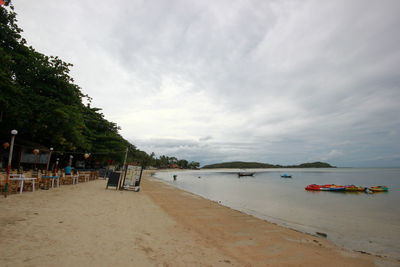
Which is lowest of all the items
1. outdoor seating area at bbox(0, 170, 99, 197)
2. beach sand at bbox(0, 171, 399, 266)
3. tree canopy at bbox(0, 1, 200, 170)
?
beach sand at bbox(0, 171, 399, 266)

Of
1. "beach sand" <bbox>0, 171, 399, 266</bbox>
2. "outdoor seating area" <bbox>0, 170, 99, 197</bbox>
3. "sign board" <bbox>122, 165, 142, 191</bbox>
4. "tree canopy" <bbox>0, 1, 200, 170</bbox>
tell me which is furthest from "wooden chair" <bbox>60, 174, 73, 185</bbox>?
"beach sand" <bbox>0, 171, 399, 266</bbox>

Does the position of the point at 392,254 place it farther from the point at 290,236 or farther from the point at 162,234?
the point at 162,234

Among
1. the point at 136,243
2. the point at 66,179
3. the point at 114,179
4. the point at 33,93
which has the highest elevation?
the point at 33,93

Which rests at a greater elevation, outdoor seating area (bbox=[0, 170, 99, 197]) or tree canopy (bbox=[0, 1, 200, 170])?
tree canopy (bbox=[0, 1, 200, 170])

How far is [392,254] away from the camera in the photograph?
22.7 feet

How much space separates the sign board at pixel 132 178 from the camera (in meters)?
14.6

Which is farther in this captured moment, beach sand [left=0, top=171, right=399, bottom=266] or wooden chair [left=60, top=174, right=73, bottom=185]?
wooden chair [left=60, top=174, right=73, bottom=185]

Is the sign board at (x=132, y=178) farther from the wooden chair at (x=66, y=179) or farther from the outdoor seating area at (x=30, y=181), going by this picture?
the wooden chair at (x=66, y=179)

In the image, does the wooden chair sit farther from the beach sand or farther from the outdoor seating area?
the beach sand

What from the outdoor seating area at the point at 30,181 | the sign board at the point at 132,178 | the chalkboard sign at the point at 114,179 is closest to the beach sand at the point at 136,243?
the outdoor seating area at the point at 30,181

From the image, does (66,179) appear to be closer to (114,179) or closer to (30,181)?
(114,179)

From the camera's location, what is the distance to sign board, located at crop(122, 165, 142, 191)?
1459cm

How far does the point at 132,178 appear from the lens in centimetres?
1483

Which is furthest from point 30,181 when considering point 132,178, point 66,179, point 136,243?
point 136,243
